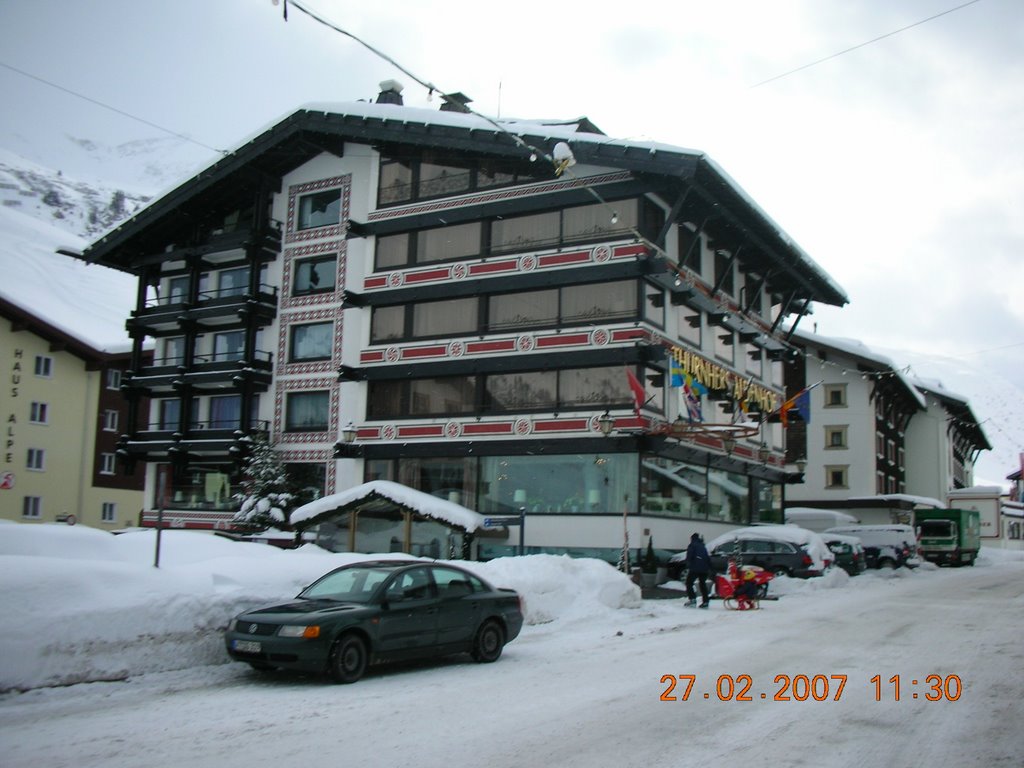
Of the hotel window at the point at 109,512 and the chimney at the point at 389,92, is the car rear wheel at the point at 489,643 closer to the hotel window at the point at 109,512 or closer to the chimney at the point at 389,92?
the chimney at the point at 389,92

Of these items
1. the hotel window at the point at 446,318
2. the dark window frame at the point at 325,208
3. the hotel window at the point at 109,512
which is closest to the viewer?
the hotel window at the point at 446,318

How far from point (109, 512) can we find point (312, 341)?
19.6 metres

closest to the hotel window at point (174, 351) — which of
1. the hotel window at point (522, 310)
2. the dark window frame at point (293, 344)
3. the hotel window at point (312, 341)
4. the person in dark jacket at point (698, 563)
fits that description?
the dark window frame at point (293, 344)

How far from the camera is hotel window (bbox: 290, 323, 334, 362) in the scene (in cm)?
3778

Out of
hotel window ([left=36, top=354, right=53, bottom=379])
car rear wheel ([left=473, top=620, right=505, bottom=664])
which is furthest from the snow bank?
hotel window ([left=36, top=354, right=53, bottom=379])

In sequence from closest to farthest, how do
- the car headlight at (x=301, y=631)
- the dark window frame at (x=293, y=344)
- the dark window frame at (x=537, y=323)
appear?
1. the car headlight at (x=301, y=631)
2. the dark window frame at (x=537, y=323)
3. the dark window frame at (x=293, y=344)

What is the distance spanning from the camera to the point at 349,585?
12.9 m

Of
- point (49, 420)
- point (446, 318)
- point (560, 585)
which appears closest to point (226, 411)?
point (446, 318)

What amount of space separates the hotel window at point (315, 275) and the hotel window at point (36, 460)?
16160mm

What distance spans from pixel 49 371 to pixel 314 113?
19296mm

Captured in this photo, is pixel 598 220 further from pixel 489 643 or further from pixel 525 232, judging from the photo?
pixel 489 643

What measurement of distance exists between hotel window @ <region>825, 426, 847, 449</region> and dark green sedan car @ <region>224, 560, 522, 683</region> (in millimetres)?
46112

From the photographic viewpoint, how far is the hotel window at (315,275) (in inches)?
1501

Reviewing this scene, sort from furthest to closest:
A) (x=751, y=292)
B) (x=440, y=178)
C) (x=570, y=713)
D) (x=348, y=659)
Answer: (x=751, y=292), (x=440, y=178), (x=348, y=659), (x=570, y=713)
